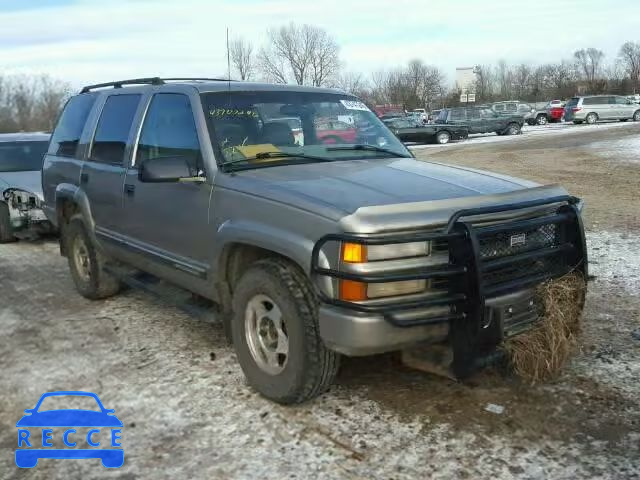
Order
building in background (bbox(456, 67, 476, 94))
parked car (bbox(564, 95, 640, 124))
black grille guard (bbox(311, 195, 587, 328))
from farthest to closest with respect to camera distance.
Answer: building in background (bbox(456, 67, 476, 94)), parked car (bbox(564, 95, 640, 124)), black grille guard (bbox(311, 195, 587, 328))

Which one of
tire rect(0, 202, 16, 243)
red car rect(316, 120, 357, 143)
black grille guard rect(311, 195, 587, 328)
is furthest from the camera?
tire rect(0, 202, 16, 243)

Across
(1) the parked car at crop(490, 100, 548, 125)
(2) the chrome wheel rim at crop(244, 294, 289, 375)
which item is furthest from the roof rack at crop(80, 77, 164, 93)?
(1) the parked car at crop(490, 100, 548, 125)

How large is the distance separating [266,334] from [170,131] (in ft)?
5.73

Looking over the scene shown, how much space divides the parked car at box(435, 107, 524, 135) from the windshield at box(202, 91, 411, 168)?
28661 millimetres

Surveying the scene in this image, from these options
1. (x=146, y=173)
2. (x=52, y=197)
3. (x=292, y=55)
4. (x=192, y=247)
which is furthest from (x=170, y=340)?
(x=292, y=55)

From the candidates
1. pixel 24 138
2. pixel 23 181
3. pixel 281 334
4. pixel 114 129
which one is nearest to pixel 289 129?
pixel 281 334

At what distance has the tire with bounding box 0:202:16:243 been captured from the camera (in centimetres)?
920

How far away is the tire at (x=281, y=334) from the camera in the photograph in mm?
3439

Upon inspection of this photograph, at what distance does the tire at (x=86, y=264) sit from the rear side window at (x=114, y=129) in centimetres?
76

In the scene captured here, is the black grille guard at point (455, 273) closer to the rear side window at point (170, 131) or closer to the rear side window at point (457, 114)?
the rear side window at point (170, 131)

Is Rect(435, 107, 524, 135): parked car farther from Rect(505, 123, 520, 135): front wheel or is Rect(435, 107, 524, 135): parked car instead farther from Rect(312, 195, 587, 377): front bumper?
Rect(312, 195, 587, 377): front bumper

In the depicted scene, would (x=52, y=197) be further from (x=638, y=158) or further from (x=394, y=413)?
→ (x=638, y=158)

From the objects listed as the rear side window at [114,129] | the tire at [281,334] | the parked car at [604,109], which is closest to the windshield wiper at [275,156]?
the tire at [281,334]

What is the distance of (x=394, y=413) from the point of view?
3662 millimetres
